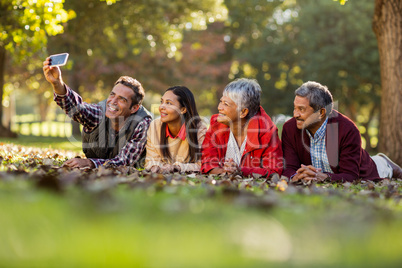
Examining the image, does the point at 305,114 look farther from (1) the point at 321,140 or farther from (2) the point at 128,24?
(2) the point at 128,24

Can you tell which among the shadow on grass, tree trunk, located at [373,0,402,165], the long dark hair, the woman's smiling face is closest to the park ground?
the woman's smiling face

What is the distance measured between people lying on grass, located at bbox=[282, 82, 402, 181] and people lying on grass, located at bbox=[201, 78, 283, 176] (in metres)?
0.26

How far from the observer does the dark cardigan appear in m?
6.43

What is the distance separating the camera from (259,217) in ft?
8.61

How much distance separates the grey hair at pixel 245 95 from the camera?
652 cm

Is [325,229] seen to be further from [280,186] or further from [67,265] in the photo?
[280,186]

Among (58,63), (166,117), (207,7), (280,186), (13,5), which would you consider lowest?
(280,186)

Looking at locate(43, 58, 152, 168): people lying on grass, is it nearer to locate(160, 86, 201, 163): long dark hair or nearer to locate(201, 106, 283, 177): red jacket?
locate(160, 86, 201, 163): long dark hair

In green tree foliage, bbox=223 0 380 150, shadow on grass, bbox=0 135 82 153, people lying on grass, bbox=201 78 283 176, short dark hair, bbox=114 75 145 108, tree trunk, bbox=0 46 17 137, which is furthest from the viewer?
green tree foliage, bbox=223 0 380 150

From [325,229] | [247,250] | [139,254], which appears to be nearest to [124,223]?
[139,254]

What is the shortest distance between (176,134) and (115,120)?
3.57 feet

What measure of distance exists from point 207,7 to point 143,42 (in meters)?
3.53

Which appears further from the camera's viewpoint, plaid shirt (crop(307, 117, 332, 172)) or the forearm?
the forearm

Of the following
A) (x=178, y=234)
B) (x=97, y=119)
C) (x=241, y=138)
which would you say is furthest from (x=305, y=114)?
(x=178, y=234)
